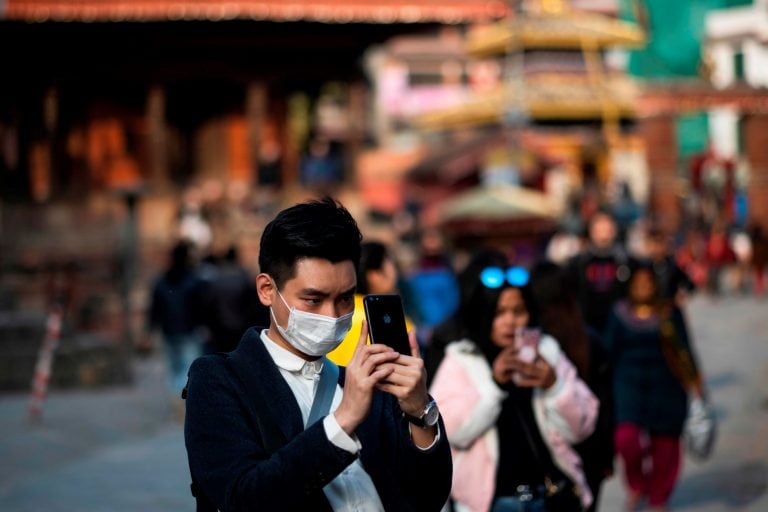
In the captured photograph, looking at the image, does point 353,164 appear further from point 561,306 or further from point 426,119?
point 561,306

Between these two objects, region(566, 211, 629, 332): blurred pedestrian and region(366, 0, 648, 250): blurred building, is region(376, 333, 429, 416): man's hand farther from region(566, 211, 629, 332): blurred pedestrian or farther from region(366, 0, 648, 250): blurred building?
region(366, 0, 648, 250): blurred building

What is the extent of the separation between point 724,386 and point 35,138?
19.1 meters

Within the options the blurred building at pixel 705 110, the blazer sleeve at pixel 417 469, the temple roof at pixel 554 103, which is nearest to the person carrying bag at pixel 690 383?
the blazer sleeve at pixel 417 469

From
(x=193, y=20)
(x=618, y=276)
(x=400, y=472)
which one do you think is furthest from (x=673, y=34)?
(x=400, y=472)

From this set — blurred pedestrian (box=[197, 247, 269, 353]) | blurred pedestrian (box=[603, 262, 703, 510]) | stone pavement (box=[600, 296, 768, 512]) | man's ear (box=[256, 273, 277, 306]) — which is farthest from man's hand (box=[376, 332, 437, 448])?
blurred pedestrian (box=[197, 247, 269, 353])

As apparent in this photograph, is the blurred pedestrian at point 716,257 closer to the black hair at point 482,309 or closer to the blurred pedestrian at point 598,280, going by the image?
Result: the blurred pedestrian at point 598,280

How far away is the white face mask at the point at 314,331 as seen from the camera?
3377 mm

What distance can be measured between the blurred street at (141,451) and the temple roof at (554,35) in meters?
22.4

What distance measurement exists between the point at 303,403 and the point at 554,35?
132 ft

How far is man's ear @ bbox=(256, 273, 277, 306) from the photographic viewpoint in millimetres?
3533

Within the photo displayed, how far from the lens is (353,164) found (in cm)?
3247

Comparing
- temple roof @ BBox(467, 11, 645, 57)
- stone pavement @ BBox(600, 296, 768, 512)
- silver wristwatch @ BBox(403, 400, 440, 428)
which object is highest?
temple roof @ BBox(467, 11, 645, 57)

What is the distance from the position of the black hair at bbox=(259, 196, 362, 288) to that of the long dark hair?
111 inches

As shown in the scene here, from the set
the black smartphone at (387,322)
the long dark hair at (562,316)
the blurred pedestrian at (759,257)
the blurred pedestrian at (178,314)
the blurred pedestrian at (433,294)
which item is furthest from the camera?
the blurred pedestrian at (759,257)
